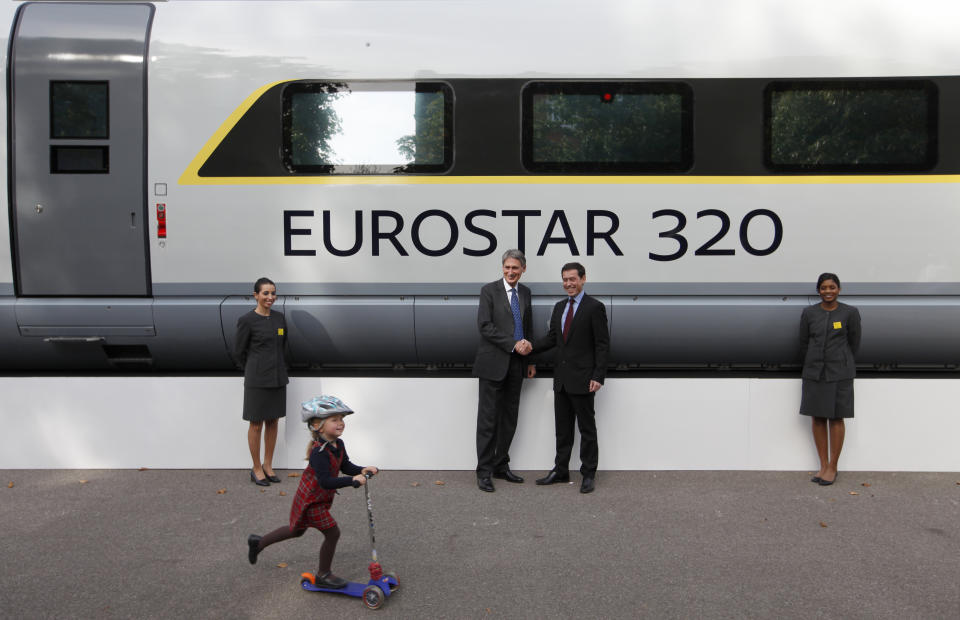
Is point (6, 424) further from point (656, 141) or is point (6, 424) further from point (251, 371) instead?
point (656, 141)

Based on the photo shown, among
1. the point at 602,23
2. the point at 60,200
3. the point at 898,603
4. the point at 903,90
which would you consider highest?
the point at 602,23

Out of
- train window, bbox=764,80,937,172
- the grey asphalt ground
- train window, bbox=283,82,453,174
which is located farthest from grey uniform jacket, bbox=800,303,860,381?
train window, bbox=283,82,453,174

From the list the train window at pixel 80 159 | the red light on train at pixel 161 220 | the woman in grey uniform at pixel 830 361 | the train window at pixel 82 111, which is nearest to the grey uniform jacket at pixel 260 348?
the red light on train at pixel 161 220

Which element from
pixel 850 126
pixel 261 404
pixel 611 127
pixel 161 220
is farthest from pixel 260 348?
pixel 850 126

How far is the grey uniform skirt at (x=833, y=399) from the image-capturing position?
569cm

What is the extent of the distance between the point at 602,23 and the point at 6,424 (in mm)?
5791

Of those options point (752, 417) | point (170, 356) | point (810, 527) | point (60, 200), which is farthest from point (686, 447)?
point (60, 200)

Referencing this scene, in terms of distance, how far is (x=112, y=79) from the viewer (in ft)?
19.5

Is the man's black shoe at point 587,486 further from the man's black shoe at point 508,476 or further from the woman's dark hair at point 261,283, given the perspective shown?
the woman's dark hair at point 261,283

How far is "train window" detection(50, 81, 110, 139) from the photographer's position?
594cm

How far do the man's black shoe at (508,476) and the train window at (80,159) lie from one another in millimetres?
3927

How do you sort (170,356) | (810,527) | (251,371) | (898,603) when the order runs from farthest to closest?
(170,356) → (251,371) → (810,527) → (898,603)

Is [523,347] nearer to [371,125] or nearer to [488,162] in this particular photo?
[488,162]

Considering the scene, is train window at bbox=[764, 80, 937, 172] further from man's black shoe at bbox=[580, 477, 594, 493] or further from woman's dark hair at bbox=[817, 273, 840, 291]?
man's black shoe at bbox=[580, 477, 594, 493]
